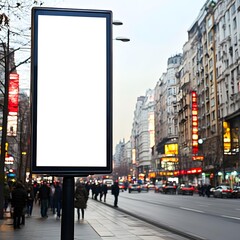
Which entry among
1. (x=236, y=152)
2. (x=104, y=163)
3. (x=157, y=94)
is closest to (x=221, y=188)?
(x=236, y=152)

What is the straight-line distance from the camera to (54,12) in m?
5.07

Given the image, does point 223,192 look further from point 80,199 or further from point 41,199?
point 41,199

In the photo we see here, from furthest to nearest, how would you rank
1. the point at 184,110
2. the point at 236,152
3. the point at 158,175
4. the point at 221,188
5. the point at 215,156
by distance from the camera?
the point at 158,175, the point at 184,110, the point at 215,156, the point at 236,152, the point at 221,188

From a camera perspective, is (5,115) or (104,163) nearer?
(104,163)

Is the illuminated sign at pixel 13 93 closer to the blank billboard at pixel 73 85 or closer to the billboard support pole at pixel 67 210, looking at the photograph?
the blank billboard at pixel 73 85

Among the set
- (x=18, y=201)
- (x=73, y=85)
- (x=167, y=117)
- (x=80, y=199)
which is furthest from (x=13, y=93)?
(x=167, y=117)

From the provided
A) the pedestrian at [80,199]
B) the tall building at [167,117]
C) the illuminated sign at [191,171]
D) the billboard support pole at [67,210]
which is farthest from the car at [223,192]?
the tall building at [167,117]

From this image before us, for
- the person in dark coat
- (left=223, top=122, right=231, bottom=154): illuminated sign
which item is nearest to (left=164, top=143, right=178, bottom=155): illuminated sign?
(left=223, top=122, right=231, bottom=154): illuminated sign

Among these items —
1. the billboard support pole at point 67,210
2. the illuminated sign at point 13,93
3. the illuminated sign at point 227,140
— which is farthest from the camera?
the illuminated sign at point 227,140

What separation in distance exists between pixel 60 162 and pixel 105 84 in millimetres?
925

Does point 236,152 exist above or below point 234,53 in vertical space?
below

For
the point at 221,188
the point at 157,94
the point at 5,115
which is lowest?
the point at 221,188

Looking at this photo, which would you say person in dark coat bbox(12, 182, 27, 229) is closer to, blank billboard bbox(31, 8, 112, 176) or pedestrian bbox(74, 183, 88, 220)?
pedestrian bbox(74, 183, 88, 220)

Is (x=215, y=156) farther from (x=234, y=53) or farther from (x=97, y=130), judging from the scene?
(x=97, y=130)
